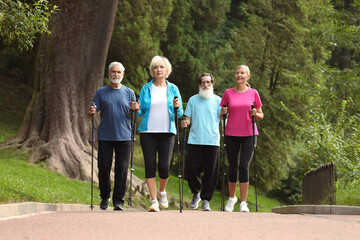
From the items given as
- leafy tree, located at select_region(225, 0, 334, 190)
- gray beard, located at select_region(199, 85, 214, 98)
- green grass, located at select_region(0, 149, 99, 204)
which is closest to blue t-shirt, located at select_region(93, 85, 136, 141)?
gray beard, located at select_region(199, 85, 214, 98)

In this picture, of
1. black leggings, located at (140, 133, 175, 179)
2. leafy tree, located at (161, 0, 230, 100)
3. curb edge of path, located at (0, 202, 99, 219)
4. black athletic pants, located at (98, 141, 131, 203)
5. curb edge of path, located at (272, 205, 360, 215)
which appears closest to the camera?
curb edge of path, located at (0, 202, 99, 219)

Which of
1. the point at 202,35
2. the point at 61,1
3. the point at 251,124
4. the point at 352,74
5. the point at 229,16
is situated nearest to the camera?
the point at 251,124

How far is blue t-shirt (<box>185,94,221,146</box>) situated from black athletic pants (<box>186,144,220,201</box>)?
16cm

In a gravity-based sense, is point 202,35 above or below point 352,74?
above

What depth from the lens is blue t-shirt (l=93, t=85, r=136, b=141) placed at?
33.0 feet

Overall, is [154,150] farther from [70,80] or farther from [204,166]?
[70,80]

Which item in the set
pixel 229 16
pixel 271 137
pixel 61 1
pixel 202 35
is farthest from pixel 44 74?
pixel 229 16

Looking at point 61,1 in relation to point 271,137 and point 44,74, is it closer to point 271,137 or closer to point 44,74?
point 44,74

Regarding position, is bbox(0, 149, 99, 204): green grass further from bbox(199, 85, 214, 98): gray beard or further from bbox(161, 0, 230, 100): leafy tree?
bbox(161, 0, 230, 100): leafy tree

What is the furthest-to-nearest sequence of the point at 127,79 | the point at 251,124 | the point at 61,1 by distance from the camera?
the point at 127,79
the point at 61,1
the point at 251,124

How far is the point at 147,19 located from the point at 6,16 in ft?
56.4

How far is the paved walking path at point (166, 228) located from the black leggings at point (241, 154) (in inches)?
113

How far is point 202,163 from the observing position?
1149 centimetres

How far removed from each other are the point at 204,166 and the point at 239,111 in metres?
1.11
